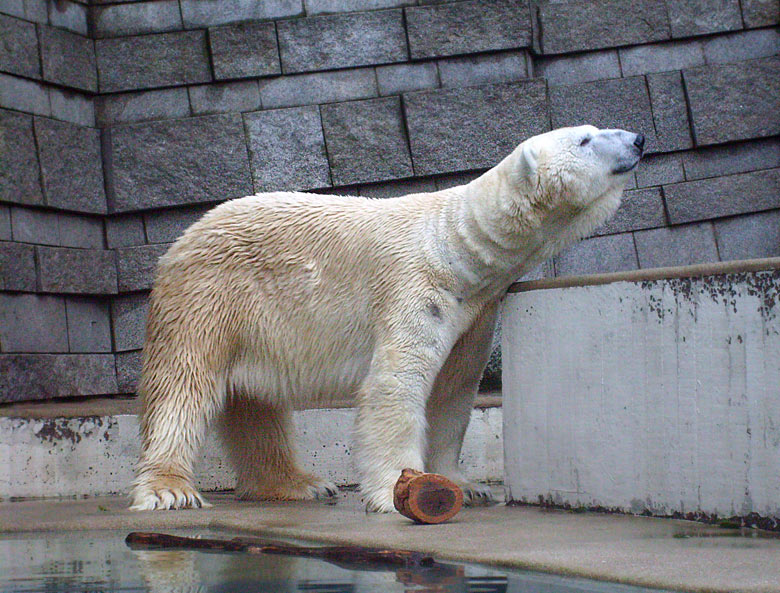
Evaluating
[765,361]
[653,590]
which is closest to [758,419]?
[765,361]

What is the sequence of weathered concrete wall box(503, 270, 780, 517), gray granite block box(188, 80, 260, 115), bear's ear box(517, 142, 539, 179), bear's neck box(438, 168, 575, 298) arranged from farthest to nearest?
1. gray granite block box(188, 80, 260, 115)
2. bear's neck box(438, 168, 575, 298)
3. bear's ear box(517, 142, 539, 179)
4. weathered concrete wall box(503, 270, 780, 517)

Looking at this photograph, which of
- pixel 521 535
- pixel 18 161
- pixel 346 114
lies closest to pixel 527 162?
pixel 521 535

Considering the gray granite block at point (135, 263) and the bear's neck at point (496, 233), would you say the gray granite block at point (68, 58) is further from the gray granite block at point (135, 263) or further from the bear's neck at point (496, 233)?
the bear's neck at point (496, 233)

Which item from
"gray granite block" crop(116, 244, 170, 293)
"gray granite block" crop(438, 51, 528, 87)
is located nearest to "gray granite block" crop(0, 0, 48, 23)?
"gray granite block" crop(116, 244, 170, 293)

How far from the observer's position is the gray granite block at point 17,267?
6.13 metres

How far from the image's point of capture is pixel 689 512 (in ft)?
12.7

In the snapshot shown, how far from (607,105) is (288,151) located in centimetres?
208

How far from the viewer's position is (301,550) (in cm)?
321

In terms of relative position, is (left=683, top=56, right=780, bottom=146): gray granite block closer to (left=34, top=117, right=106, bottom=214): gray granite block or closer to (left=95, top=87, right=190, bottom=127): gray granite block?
(left=95, top=87, right=190, bottom=127): gray granite block

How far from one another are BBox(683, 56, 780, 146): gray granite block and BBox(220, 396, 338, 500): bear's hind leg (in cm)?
362

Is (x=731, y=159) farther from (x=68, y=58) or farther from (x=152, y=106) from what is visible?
(x=68, y=58)

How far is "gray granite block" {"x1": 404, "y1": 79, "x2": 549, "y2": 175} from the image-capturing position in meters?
6.95

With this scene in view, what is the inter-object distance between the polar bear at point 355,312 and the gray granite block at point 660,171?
2.83 meters

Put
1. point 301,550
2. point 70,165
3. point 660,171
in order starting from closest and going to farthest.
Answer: point 301,550, point 70,165, point 660,171
